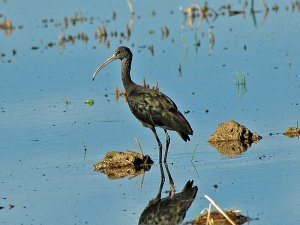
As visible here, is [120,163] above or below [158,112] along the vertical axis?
below

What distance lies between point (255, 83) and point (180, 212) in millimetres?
8971

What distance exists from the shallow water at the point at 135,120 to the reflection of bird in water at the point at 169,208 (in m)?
0.14

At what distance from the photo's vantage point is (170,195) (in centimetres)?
1285

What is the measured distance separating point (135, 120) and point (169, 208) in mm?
5950

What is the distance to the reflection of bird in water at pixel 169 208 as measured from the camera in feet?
38.3

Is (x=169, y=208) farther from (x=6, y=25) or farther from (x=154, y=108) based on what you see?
(x=6, y=25)

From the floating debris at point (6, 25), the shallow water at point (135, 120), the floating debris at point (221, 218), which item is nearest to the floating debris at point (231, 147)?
the shallow water at point (135, 120)

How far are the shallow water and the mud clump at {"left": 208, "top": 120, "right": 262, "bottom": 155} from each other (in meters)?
0.19

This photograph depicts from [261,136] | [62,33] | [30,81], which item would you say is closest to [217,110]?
[261,136]

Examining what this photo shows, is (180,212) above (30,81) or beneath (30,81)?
above

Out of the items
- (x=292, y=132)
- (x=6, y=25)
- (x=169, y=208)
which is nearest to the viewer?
(x=169, y=208)

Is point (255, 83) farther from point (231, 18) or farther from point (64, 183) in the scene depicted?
point (231, 18)

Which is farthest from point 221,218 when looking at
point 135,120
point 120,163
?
point 135,120

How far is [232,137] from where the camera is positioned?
611 inches
